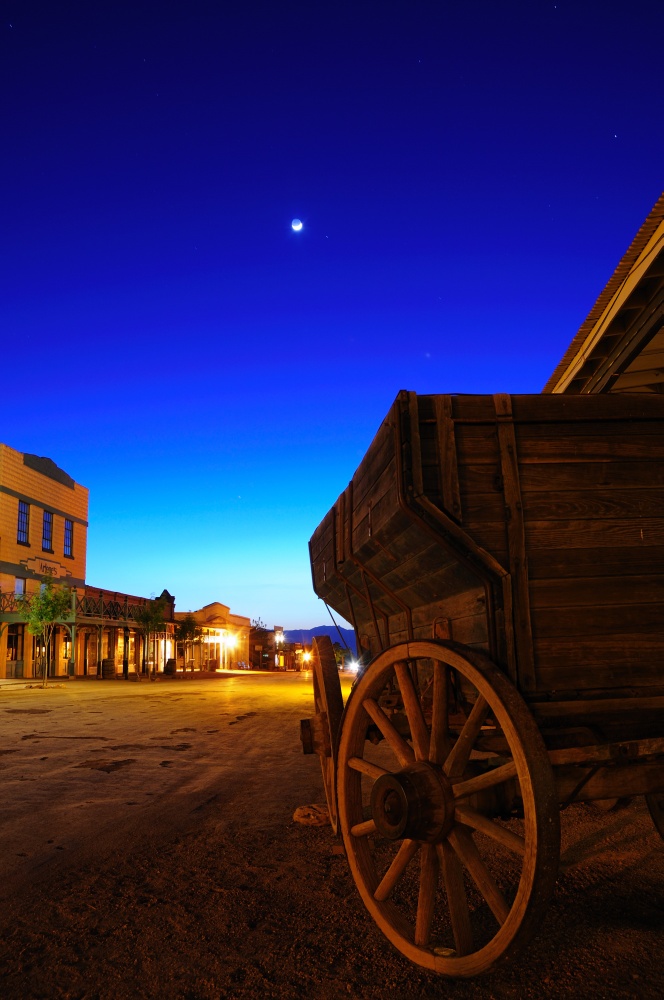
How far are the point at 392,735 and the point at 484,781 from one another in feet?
1.84

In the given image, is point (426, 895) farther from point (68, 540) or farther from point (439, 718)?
point (68, 540)

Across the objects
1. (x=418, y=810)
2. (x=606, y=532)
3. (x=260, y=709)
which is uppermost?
(x=606, y=532)

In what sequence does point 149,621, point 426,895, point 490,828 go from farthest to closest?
1. point 149,621
2. point 426,895
3. point 490,828

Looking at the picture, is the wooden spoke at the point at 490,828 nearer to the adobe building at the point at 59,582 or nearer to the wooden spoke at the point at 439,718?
the wooden spoke at the point at 439,718

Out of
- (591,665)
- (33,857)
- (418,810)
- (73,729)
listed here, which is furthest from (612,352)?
(73,729)

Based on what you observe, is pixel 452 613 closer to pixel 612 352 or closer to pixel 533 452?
pixel 533 452

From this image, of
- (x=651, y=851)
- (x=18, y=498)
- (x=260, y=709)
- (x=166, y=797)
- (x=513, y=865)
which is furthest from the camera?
(x=18, y=498)

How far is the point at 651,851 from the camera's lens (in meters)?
3.96

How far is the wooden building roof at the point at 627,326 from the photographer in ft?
18.0

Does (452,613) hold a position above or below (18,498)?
below

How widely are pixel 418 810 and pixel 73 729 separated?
10442 mm

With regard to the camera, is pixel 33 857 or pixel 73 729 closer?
pixel 33 857

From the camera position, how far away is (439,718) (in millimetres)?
2463

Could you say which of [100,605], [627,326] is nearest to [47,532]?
[100,605]
